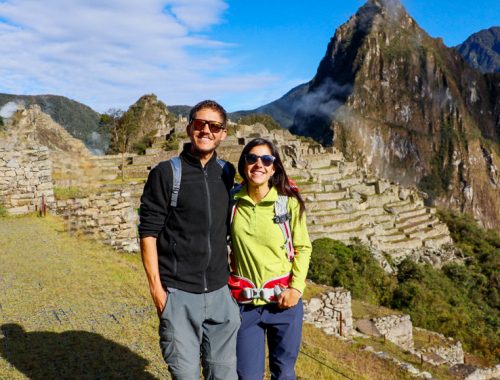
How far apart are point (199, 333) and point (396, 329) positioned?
9.98 metres

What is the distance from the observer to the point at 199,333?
9.68 feet

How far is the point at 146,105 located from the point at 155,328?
49.4 m

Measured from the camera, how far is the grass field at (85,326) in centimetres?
436

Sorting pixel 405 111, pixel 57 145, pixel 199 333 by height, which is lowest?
pixel 199 333

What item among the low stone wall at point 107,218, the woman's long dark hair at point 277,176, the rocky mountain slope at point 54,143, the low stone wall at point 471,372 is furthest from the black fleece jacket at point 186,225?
the rocky mountain slope at point 54,143

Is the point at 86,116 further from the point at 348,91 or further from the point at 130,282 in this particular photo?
the point at 348,91

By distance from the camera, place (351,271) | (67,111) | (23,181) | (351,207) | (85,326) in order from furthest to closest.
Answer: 1. (67,111)
2. (351,207)
3. (351,271)
4. (23,181)
5. (85,326)

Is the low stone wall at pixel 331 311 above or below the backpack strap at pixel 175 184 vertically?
below

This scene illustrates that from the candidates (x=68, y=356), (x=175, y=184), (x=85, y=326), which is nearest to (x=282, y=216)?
(x=175, y=184)

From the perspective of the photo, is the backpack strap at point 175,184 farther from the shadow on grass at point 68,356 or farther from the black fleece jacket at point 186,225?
the shadow on grass at point 68,356

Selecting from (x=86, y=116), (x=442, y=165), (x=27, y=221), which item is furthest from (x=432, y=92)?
(x=27, y=221)

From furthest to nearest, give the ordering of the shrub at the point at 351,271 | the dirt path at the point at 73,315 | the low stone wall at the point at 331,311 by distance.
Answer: the shrub at the point at 351,271 < the low stone wall at the point at 331,311 < the dirt path at the point at 73,315

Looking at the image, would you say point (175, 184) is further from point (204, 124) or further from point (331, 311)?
point (331, 311)

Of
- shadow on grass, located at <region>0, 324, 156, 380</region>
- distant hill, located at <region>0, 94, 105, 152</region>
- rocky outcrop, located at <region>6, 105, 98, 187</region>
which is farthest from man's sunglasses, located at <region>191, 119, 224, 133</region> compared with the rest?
distant hill, located at <region>0, 94, 105, 152</region>
